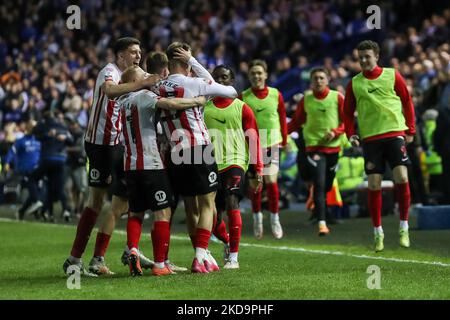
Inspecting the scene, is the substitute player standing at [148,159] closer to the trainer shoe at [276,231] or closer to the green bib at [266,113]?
the trainer shoe at [276,231]

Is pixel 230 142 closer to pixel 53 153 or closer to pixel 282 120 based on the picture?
pixel 282 120

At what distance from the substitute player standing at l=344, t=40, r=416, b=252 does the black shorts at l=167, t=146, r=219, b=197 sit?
323 centimetres

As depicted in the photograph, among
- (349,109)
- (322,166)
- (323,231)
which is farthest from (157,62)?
(322,166)

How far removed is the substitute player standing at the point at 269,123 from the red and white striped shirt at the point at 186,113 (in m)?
5.11

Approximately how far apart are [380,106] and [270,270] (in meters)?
3.09

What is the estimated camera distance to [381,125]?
13.6m

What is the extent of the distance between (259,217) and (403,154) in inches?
114

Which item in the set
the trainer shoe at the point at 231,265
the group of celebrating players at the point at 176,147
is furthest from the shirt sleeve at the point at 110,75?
the trainer shoe at the point at 231,265

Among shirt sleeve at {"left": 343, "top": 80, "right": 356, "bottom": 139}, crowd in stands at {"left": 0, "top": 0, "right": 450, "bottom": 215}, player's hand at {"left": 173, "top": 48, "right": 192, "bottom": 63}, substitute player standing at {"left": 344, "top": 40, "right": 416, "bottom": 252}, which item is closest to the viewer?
player's hand at {"left": 173, "top": 48, "right": 192, "bottom": 63}

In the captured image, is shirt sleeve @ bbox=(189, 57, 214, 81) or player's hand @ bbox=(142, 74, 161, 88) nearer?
player's hand @ bbox=(142, 74, 161, 88)

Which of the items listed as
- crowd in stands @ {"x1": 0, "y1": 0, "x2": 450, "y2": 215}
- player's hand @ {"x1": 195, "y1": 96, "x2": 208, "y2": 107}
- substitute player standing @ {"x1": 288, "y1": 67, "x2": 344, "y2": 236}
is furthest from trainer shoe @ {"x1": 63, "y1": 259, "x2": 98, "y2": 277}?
crowd in stands @ {"x1": 0, "y1": 0, "x2": 450, "y2": 215}

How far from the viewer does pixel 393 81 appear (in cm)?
1369

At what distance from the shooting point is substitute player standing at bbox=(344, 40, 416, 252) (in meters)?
13.6

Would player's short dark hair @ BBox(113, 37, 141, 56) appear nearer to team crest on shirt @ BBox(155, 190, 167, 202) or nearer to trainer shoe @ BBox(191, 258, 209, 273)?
team crest on shirt @ BBox(155, 190, 167, 202)
